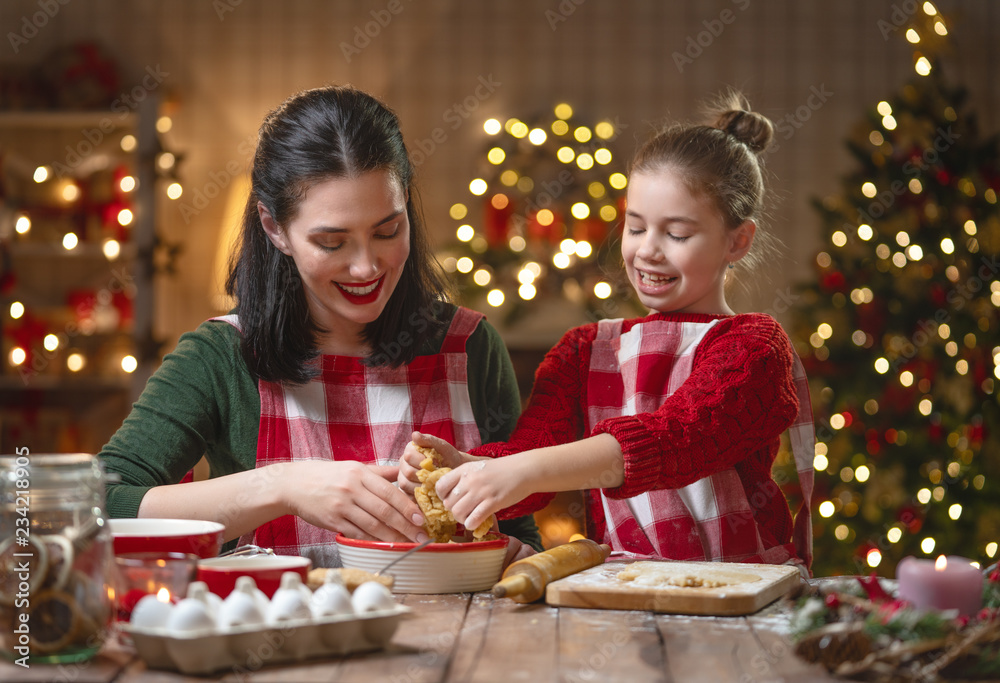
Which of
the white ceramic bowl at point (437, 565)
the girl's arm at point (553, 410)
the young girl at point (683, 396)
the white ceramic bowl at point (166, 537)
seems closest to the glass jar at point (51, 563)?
the white ceramic bowl at point (166, 537)

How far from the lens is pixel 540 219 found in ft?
13.5

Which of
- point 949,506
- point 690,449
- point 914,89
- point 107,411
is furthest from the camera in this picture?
point 107,411

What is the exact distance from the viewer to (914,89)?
3611 millimetres

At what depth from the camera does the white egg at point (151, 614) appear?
799mm

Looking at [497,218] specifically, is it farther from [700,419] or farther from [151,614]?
[151,614]

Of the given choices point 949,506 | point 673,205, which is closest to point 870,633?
point 673,205

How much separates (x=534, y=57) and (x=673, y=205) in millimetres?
3011

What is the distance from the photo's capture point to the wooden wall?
13.9 ft

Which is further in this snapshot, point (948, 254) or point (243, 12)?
point (243, 12)

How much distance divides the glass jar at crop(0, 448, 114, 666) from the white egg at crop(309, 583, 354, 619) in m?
0.18

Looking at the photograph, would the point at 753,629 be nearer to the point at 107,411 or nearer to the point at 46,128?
the point at 107,411

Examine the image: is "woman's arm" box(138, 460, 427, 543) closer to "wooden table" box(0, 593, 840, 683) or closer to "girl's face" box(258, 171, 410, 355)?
"wooden table" box(0, 593, 840, 683)

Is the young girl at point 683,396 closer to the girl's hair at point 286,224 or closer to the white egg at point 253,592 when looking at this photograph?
the girl's hair at point 286,224

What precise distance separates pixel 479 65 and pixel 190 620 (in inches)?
150
